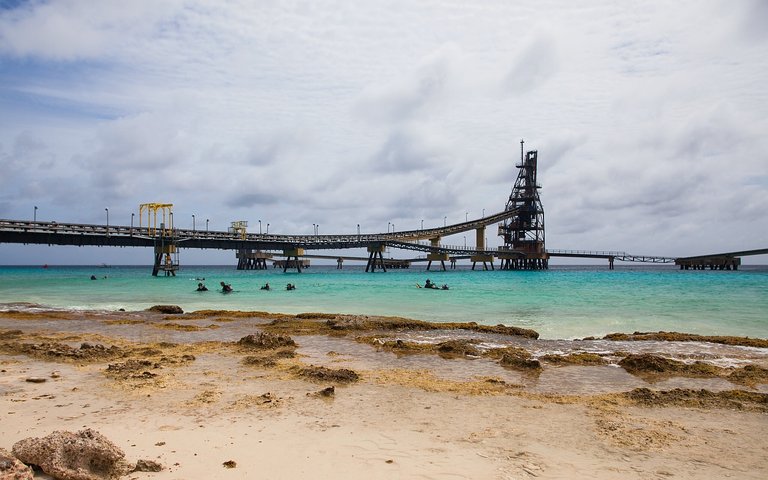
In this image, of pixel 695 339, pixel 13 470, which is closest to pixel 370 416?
pixel 13 470

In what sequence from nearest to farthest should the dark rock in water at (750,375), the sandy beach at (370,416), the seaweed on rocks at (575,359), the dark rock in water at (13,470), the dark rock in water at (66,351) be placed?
the dark rock in water at (13,470) < the sandy beach at (370,416) < the dark rock in water at (750,375) < the dark rock in water at (66,351) < the seaweed on rocks at (575,359)

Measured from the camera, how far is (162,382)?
31.0ft

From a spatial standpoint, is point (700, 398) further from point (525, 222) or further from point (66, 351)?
point (525, 222)

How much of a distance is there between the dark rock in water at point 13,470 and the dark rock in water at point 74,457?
10.4 inches

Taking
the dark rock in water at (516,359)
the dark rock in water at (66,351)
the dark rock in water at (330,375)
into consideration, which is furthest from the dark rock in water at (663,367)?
the dark rock in water at (66,351)

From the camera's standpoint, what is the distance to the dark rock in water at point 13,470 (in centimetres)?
459

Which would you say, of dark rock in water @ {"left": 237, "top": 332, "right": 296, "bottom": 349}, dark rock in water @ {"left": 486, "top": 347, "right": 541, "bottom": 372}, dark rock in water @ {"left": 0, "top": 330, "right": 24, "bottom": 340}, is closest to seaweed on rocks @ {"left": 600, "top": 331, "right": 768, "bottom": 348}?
dark rock in water @ {"left": 486, "top": 347, "right": 541, "bottom": 372}

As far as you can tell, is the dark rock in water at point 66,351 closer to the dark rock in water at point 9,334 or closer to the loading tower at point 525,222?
the dark rock in water at point 9,334

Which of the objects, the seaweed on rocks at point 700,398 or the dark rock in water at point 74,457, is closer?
the dark rock in water at point 74,457

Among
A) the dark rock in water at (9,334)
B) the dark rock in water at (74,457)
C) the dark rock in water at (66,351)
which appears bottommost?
the dark rock in water at (9,334)

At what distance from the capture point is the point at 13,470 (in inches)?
184

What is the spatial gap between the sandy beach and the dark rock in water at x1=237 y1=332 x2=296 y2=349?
30.9 inches

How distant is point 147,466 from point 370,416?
3.26 meters

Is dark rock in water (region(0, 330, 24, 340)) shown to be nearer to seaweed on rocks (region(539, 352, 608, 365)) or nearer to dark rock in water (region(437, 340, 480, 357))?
dark rock in water (region(437, 340, 480, 357))
